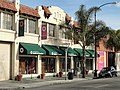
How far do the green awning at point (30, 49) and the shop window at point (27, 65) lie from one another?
1647 mm

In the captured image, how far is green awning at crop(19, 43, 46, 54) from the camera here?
35.6m

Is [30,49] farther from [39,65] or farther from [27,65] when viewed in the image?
[39,65]

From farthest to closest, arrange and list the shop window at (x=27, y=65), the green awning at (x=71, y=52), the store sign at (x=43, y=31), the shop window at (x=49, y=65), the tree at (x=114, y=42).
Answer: the tree at (x=114, y=42), the green awning at (x=71, y=52), the shop window at (x=49, y=65), the store sign at (x=43, y=31), the shop window at (x=27, y=65)

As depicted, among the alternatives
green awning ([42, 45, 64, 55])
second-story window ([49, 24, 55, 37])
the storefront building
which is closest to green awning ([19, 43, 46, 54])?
the storefront building

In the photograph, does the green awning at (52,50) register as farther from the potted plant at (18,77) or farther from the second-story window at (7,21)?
the second-story window at (7,21)

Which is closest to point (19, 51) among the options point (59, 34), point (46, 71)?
point (46, 71)

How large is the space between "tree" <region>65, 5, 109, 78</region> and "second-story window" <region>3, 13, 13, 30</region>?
9.10m

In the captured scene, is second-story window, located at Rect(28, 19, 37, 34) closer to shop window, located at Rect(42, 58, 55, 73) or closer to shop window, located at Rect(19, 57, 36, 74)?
shop window, located at Rect(19, 57, 36, 74)

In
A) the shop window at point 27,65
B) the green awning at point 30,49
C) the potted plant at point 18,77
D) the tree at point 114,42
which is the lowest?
the potted plant at point 18,77

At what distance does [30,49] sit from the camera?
119ft

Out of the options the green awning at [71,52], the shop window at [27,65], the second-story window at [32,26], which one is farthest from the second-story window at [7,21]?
the green awning at [71,52]

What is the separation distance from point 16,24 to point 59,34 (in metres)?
10.2

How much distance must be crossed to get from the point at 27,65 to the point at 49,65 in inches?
188

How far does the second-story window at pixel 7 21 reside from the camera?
3425 centimetres
